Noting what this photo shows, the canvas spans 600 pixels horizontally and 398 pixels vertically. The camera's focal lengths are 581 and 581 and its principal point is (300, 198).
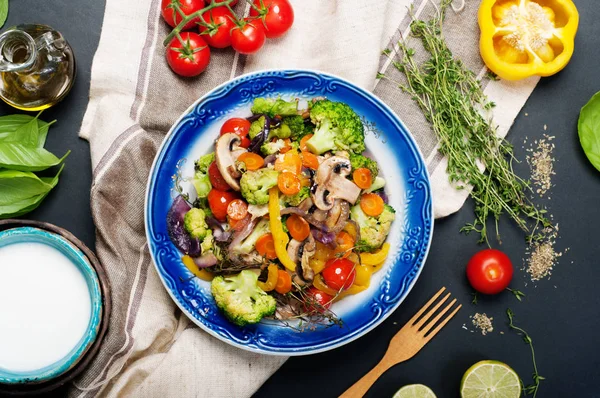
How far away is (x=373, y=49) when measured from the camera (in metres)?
3.16

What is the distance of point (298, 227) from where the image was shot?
114 inches

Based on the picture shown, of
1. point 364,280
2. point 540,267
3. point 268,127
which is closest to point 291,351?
point 364,280

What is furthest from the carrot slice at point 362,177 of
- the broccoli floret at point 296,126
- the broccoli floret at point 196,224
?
the broccoli floret at point 196,224

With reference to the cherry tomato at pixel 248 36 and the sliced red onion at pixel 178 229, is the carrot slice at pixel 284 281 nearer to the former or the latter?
the sliced red onion at pixel 178 229

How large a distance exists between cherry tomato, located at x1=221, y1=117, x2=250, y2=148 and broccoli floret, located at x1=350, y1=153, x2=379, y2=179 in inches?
21.5

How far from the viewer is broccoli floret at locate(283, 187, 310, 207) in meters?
2.87

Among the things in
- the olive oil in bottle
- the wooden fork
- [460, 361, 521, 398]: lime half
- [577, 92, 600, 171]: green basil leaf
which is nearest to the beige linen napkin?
the olive oil in bottle

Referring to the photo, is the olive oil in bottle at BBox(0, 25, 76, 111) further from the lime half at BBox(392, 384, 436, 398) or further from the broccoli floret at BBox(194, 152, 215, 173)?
the lime half at BBox(392, 384, 436, 398)

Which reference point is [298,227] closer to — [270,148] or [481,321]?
[270,148]

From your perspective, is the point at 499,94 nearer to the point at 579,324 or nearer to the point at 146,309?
the point at 579,324

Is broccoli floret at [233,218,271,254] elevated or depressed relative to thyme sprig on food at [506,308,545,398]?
elevated

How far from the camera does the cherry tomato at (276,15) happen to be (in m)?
3.10

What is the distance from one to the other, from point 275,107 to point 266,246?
27.6 inches

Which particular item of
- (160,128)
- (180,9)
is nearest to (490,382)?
(160,128)
